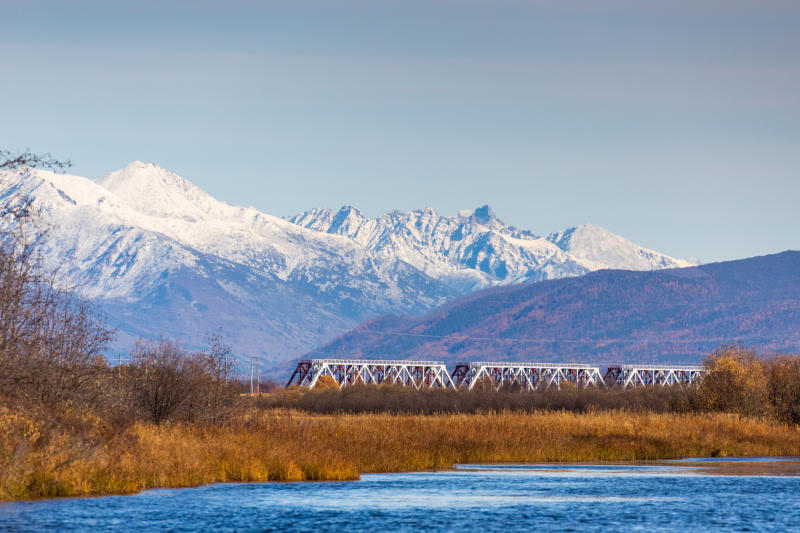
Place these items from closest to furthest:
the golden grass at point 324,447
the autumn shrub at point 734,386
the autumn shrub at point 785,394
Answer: the golden grass at point 324,447 → the autumn shrub at point 734,386 → the autumn shrub at point 785,394

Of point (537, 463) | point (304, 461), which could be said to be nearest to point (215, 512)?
point (304, 461)

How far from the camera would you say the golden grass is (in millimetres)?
47844

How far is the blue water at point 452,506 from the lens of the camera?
44.5m

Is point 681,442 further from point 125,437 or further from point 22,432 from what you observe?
point 22,432

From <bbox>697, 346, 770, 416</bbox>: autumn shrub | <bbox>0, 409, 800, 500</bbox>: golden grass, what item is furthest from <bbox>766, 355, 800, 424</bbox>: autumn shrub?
<bbox>0, 409, 800, 500</bbox>: golden grass

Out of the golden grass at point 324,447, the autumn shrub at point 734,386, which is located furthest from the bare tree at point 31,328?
the autumn shrub at point 734,386

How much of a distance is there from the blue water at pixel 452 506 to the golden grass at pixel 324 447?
1.05 meters

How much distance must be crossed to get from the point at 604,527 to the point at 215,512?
14.6 m

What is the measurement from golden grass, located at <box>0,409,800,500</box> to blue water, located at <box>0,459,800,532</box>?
1.05 metres

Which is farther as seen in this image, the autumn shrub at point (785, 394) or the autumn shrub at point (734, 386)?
the autumn shrub at point (785, 394)

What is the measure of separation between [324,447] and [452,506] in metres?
13.5

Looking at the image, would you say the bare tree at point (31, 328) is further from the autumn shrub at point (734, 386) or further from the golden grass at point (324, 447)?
the autumn shrub at point (734, 386)

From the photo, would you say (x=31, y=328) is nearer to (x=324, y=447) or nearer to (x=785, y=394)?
(x=324, y=447)

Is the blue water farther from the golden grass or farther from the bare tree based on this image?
the bare tree
